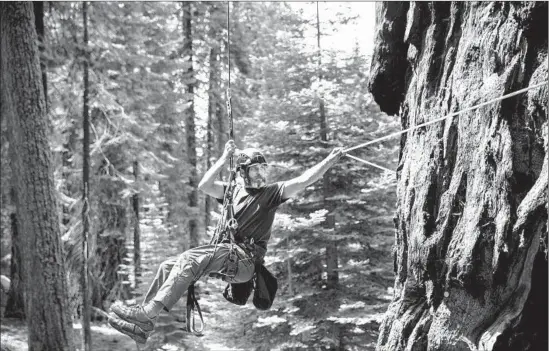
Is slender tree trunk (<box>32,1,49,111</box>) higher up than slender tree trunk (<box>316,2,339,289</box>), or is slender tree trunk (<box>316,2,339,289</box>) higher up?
slender tree trunk (<box>32,1,49,111</box>)

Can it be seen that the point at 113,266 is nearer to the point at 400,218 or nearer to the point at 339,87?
the point at 339,87

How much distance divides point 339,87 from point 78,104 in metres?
7.09

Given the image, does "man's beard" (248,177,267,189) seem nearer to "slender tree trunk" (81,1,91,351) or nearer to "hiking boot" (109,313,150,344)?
"hiking boot" (109,313,150,344)

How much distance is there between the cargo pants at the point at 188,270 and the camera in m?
4.74

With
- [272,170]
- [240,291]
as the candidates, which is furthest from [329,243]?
[240,291]

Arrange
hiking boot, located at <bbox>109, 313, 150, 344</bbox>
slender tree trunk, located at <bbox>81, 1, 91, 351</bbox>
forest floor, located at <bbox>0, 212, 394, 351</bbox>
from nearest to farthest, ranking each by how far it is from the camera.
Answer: hiking boot, located at <bbox>109, 313, 150, 344</bbox>, forest floor, located at <bbox>0, 212, 394, 351</bbox>, slender tree trunk, located at <bbox>81, 1, 91, 351</bbox>

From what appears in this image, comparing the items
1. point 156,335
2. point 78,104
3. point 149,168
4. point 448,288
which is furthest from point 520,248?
point 149,168

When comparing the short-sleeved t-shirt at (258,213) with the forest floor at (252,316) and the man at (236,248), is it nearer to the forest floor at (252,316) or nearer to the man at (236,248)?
the man at (236,248)

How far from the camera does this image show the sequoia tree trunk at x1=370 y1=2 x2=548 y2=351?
3656 millimetres

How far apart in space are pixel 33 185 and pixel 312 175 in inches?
200

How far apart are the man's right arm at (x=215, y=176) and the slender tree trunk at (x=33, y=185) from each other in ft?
12.3

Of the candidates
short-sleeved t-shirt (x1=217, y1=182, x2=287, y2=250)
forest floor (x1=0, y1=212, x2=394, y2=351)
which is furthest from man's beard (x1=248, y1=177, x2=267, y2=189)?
forest floor (x1=0, y1=212, x2=394, y2=351)

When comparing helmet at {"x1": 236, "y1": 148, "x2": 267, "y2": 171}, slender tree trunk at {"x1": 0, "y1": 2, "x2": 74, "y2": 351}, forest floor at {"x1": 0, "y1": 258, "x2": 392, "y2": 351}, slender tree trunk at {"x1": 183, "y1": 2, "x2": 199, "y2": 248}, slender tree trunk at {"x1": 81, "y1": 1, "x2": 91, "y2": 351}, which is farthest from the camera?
slender tree trunk at {"x1": 183, "y1": 2, "x2": 199, "y2": 248}

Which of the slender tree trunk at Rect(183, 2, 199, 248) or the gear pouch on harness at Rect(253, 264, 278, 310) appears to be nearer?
the gear pouch on harness at Rect(253, 264, 278, 310)
